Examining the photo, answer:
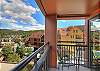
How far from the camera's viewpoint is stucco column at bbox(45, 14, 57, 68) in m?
5.89

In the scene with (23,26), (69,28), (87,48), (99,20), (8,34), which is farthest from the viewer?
(69,28)

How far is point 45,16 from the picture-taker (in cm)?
602

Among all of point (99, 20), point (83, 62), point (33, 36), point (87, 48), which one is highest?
point (99, 20)

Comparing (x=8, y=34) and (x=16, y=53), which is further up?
(x=8, y=34)

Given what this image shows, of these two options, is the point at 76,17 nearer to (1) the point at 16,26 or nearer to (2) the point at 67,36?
(2) the point at 67,36

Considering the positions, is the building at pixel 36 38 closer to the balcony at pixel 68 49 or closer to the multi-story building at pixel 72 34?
the balcony at pixel 68 49

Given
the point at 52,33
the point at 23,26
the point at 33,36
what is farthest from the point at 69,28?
the point at 23,26

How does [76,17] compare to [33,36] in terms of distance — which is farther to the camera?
[76,17]

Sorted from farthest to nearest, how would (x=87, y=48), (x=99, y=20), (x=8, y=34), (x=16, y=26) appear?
(x=87, y=48)
(x=16, y=26)
(x=99, y=20)
(x=8, y=34)

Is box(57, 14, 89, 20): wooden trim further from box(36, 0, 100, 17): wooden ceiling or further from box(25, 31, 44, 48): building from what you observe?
box(36, 0, 100, 17): wooden ceiling

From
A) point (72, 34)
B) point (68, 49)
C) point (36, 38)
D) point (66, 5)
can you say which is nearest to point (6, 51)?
point (66, 5)

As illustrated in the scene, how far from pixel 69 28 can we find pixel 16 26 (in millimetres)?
2515

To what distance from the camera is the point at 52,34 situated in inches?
234

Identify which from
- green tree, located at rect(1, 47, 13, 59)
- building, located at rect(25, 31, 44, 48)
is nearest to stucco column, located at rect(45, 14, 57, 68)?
building, located at rect(25, 31, 44, 48)
